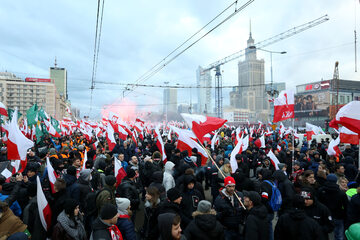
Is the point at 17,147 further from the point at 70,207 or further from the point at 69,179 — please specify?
the point at 70,207

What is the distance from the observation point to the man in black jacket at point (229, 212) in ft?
13.3

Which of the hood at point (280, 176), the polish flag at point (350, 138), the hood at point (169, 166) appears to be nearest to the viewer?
the hood at point (280, 176)

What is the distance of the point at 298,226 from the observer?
335 centimetres

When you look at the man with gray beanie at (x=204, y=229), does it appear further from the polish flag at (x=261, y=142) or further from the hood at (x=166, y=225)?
the polish flag at (x=261, y=142)

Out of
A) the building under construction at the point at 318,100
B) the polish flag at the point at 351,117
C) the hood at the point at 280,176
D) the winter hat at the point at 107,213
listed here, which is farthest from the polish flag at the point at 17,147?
the building under construction at the point at 318,100

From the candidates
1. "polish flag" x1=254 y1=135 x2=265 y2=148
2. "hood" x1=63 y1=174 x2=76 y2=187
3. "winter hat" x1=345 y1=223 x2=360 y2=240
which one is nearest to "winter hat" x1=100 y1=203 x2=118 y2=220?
"hood" x1=63 y1=174 x2=76 y2=187

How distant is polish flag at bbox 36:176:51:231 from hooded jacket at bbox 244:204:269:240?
298 centimetres

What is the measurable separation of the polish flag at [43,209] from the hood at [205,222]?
7.79 feet

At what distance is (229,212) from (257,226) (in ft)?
2.22

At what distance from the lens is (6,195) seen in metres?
4.44

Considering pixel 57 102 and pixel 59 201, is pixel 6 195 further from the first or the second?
pixel 57 102

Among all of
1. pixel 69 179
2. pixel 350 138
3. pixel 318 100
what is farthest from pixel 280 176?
pixel 318 100

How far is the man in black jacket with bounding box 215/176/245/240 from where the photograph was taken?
4.06m

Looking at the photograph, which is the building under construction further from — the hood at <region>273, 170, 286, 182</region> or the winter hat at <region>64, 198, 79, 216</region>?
the winter hat at <region>64, 198, 79, 216</region>
